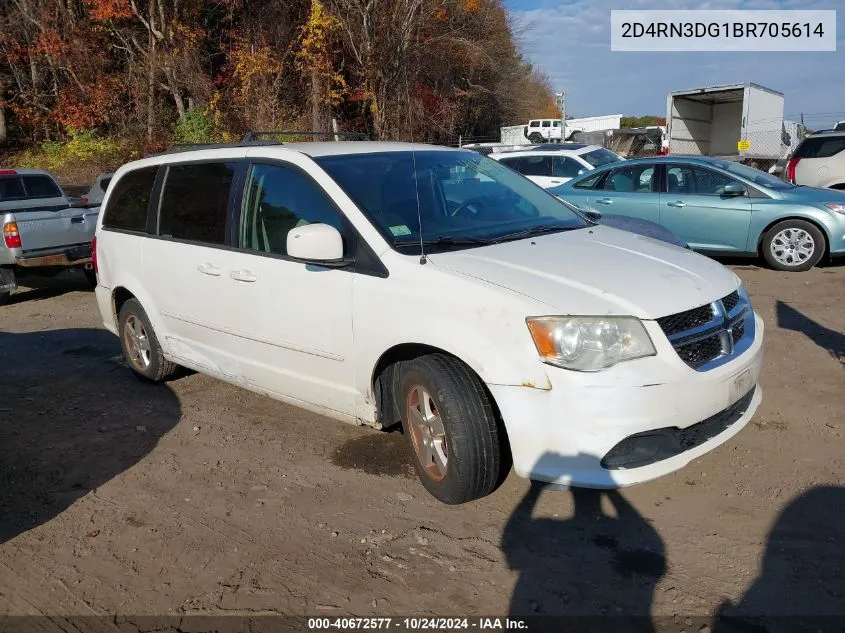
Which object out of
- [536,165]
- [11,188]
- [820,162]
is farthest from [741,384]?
[11,188]

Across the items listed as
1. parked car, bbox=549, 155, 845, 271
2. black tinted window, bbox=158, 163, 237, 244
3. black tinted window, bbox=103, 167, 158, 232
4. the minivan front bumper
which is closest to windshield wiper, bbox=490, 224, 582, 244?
the minivan front bumper

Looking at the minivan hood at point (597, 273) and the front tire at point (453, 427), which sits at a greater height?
the minivan hood at point (597, 273)

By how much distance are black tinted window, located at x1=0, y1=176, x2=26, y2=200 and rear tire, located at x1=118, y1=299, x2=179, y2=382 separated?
6.44 metres

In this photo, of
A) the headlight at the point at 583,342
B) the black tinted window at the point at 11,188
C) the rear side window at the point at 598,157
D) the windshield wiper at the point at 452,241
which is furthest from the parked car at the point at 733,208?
the black tinted window at the point at 11,188

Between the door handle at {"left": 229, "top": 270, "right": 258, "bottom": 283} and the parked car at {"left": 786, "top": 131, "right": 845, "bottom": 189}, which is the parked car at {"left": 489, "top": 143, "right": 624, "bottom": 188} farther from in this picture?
the door handle at {"left": 229, "top": 270, "right": 258, "bottom": 283}

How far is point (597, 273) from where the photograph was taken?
354 cm

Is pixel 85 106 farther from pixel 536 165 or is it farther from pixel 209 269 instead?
pixel 209 269

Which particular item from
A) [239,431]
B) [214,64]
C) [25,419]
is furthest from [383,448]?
[214,64]

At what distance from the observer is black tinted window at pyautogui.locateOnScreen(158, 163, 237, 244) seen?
471 cm

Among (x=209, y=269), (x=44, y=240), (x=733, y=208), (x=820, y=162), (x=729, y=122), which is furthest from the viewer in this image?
(x=729, y=122)

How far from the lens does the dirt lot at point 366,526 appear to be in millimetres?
3027

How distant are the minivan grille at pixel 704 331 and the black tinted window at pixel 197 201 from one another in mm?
2757

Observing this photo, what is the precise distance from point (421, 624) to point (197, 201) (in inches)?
127

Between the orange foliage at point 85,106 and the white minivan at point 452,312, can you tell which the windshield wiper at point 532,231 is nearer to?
the white minivan at point 452,312
